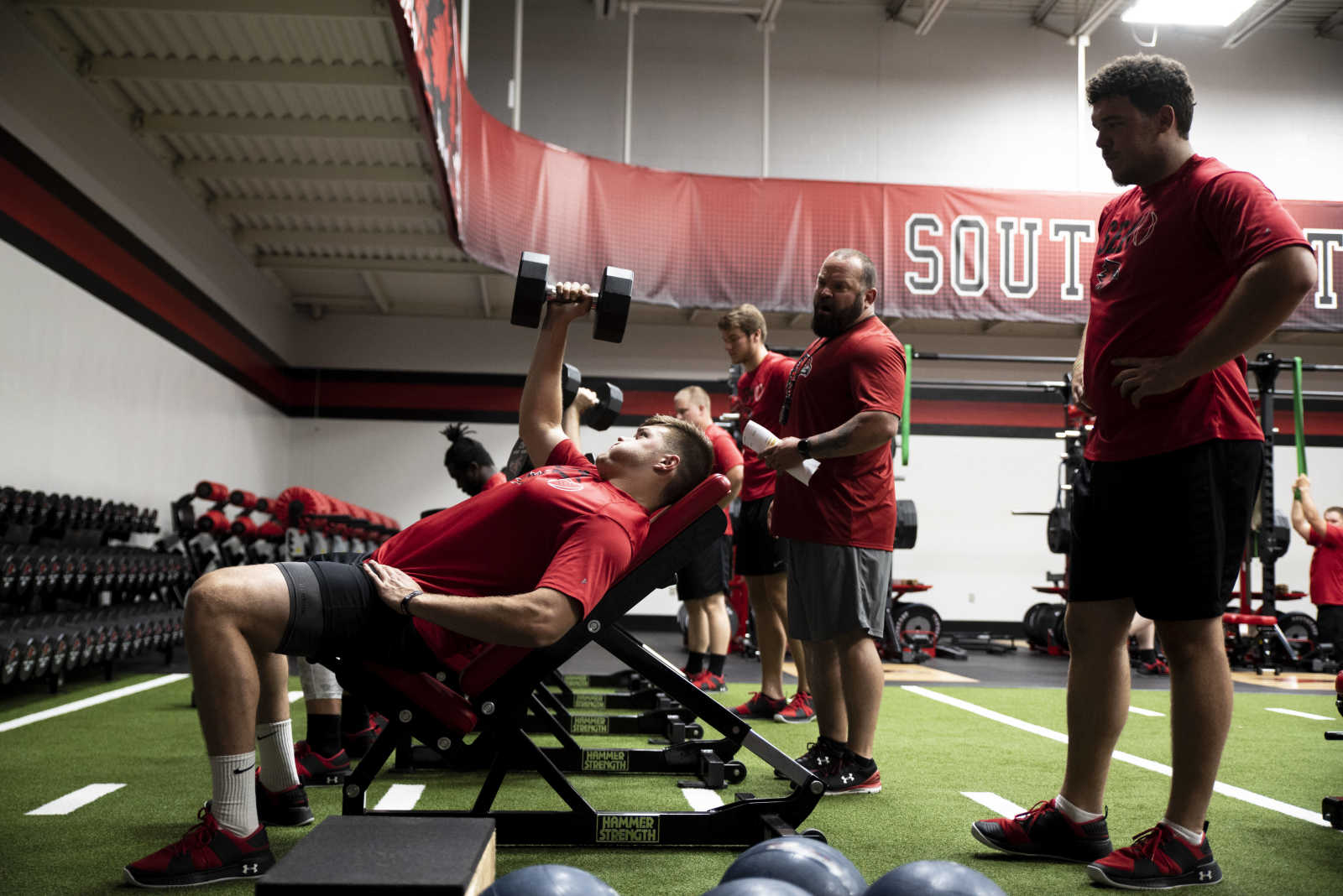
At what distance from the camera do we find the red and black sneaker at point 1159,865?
197 cm

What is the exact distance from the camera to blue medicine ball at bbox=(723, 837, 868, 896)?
4.43ft

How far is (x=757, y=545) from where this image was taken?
4309 mm

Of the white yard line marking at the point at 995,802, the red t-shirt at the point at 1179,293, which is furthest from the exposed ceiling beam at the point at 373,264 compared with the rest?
the red t-shirt at the point at 1179,293

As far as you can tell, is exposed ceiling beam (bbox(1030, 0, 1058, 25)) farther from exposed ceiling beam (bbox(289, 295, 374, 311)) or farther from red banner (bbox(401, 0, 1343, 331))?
exposed ceiling beam (bbox(289, 295, 374, 311))

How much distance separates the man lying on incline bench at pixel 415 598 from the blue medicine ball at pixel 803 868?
59 centimetres

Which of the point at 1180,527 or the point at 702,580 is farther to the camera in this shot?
the point at 702,580

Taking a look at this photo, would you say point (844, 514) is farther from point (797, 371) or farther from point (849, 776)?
point (849, 776)

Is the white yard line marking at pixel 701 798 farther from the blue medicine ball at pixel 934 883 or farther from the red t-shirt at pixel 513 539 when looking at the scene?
the blue medicine ball at pixel 934 883

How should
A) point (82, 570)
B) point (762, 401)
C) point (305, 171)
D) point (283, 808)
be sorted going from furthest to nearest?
point (305, 171) < point (82, 570) < point (762, 401) < point (283, 808)

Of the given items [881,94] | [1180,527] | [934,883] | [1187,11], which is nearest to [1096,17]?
[1187,11]

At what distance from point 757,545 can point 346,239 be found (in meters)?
6.21

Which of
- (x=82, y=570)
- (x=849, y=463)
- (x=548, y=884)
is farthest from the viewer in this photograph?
(x=82, y=570)

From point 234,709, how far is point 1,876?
532mm

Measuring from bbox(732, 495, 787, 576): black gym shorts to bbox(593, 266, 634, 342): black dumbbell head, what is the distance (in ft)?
6.11
